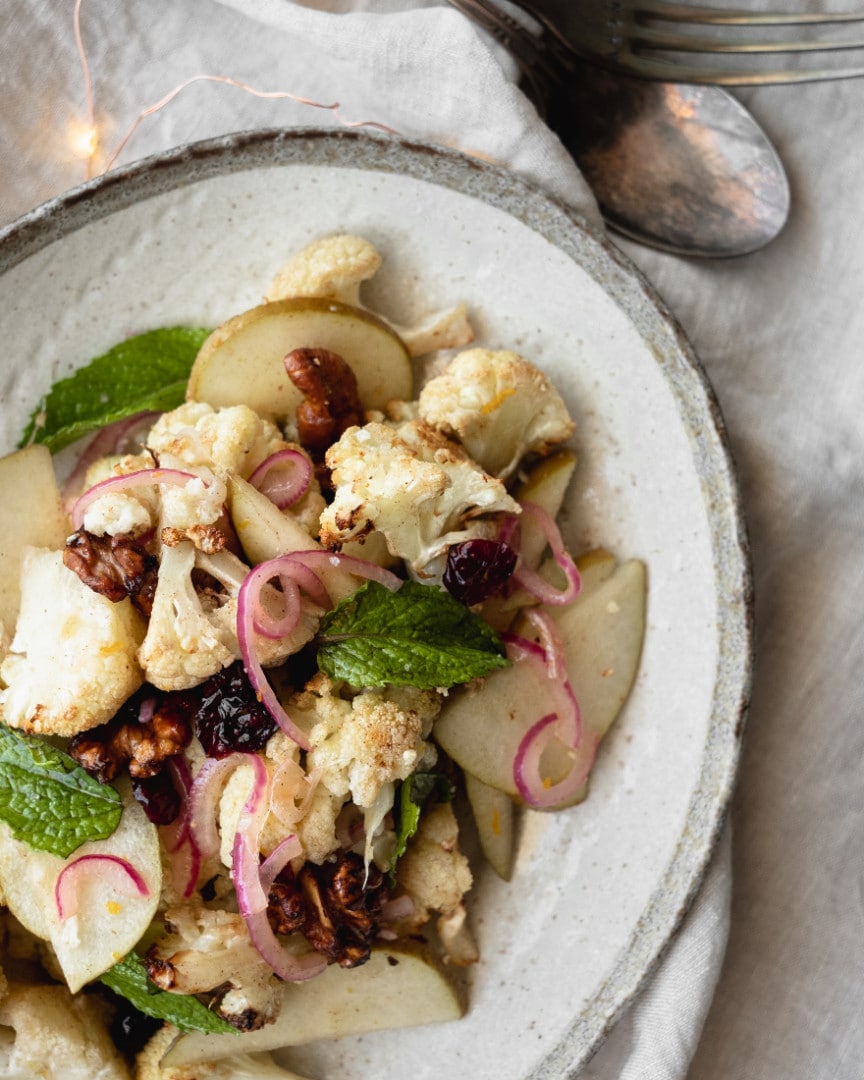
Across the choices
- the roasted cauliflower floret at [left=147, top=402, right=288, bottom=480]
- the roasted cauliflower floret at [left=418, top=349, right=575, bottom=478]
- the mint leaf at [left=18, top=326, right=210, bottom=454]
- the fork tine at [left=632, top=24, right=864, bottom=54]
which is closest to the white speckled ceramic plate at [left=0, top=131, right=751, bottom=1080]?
the mint leaf at [left=18, top=326, right=210, bottom=454]

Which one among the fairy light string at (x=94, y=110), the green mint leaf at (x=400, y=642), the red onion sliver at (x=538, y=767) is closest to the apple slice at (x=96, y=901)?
the green mint leaf at (x=400, y=642)

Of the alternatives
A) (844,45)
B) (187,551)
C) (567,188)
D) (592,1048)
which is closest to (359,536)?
(187,551)

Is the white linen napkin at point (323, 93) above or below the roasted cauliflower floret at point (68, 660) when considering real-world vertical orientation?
above

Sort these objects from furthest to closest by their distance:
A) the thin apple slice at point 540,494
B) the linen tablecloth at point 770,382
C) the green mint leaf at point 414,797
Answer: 1. the linen tablecloth at point 770,382
2. the thin apple slice at point 540,494
3. the green mint leaf at point 414,797

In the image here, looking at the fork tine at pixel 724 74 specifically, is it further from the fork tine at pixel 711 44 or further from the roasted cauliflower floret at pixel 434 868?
the roasted cauliflower floret at pixel 434 868

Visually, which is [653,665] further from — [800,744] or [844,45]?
[844,45]

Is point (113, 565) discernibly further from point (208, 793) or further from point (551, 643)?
point (551, 643)
